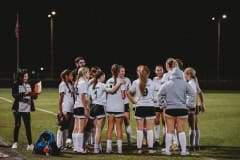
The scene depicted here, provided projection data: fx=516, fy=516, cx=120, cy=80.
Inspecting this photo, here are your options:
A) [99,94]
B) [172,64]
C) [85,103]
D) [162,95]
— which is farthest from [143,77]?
[85,103]

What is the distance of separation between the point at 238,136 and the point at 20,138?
6.20 metres

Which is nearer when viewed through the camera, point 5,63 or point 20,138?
point 20,138

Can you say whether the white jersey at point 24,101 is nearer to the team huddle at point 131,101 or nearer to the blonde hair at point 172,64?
the team huddle at point 131,101

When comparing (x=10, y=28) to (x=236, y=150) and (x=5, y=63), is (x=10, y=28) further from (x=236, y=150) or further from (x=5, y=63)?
(x=236, y=150)

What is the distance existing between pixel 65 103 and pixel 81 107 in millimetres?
865

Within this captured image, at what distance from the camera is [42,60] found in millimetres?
94125

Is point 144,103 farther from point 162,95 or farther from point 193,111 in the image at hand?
point 193,111

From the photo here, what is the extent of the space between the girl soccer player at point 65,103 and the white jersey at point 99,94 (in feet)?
2.94

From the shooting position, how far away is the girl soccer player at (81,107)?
36.3 ft

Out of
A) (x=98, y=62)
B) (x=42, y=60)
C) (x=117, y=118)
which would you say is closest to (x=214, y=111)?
(x=117, y=118)

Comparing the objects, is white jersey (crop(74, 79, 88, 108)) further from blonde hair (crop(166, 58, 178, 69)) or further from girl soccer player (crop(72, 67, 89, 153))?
blonde hair (crop(166, 58, 178, 69))

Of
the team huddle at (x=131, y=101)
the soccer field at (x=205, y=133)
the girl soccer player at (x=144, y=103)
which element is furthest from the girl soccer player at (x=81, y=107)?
the girl soccer player at (x=144, y=103)

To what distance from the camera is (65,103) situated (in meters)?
12.0

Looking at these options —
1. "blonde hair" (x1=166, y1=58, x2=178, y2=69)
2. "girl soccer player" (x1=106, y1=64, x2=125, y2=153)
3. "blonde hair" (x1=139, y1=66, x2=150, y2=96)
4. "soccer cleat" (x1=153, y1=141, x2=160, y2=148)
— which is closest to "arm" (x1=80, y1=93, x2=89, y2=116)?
"girl soccer player" (x1=106, y1=64, x2=125, y2=153)
